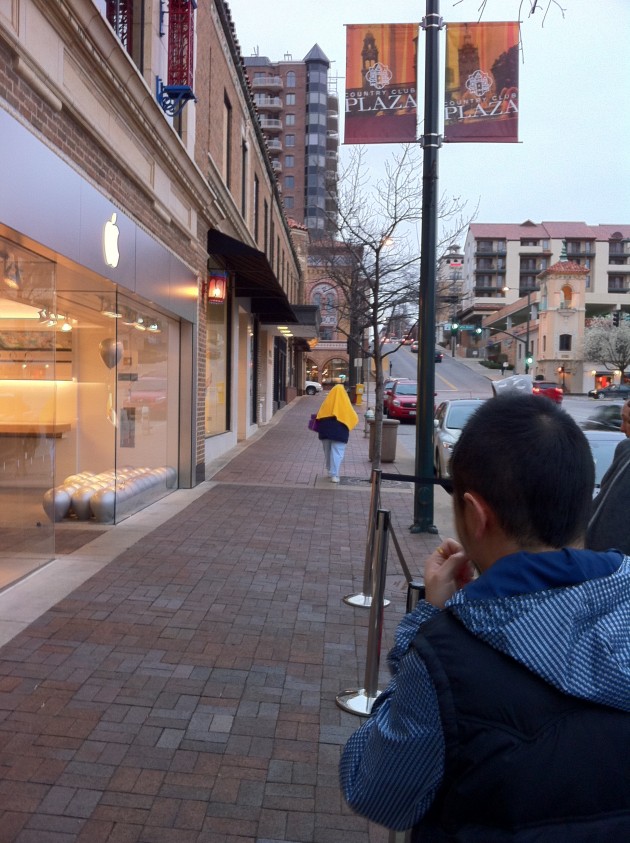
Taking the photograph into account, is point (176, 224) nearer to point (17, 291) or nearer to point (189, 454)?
point (189, 454)

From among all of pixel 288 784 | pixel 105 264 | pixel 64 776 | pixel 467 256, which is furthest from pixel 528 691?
pixel 467 256

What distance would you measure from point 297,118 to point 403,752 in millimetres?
97223

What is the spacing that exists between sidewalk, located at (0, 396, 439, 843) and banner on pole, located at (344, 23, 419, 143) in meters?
5.01

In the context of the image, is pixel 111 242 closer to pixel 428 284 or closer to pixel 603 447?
pixel 428 284

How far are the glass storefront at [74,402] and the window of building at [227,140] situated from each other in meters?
5.22

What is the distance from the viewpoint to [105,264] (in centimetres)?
727

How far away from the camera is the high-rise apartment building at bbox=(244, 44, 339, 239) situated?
87.1 metres

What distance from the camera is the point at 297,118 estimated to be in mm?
90125

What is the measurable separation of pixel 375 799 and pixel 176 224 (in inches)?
391

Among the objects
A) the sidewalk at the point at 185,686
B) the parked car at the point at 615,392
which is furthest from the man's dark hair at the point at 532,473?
the parked car at the point at 615,392

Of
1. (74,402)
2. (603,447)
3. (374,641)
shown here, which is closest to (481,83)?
(603,447)

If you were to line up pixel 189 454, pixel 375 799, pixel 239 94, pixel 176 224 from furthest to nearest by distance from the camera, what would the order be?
pixel 239 94 < pixel 189 454 < pixel 176 224 < pixel 375 799

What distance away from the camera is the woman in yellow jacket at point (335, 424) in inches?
478

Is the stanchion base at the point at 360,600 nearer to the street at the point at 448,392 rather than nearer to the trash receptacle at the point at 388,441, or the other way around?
the street at the point at 448,392
